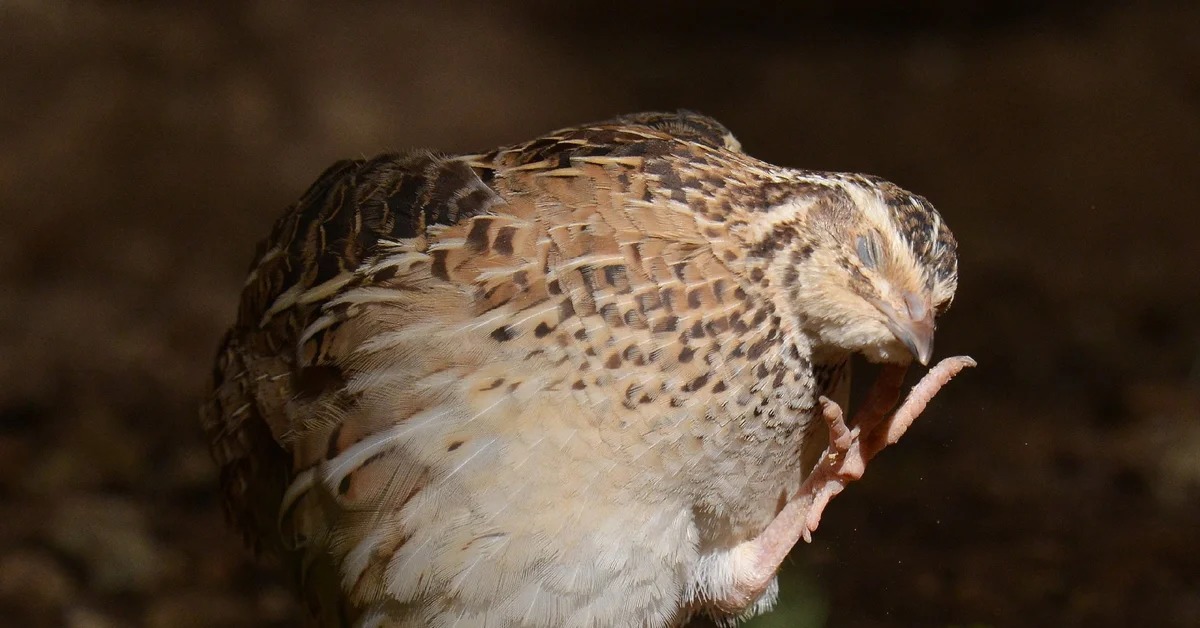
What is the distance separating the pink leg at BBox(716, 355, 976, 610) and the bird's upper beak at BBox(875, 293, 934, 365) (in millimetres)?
227

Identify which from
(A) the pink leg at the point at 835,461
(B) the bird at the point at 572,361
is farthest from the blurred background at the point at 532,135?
(B) the bird at the point at 572,361

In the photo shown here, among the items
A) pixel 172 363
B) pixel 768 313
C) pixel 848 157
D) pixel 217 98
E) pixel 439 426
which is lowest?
pixel 172 363

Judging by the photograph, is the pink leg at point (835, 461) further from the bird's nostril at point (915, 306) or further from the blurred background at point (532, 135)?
the blurred background at point (532, 135)

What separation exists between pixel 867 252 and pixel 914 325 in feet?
0.54

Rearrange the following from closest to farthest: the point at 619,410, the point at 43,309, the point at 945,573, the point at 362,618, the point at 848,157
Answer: the point at 619,410 < the point at 362,618 < the point at 945,573 < the point at 43,309 < the point at 848,157

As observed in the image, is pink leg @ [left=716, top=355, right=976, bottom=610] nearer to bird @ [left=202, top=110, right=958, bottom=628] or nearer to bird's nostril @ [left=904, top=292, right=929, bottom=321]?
bird @ [left=202, top=110, right=958, bottom=628]

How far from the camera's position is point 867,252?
2.14 metres

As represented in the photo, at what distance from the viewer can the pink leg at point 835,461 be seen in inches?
91.7

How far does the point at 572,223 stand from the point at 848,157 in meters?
3.19

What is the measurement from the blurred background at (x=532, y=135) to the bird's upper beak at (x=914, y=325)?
1.87 meters

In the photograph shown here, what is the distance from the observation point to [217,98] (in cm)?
507

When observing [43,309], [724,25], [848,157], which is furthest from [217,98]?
[848,157]

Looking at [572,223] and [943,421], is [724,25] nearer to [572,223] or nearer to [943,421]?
[943,421]

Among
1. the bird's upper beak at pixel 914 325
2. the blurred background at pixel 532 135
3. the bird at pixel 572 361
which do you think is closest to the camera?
the bird's upper beak at pixel 914 325
